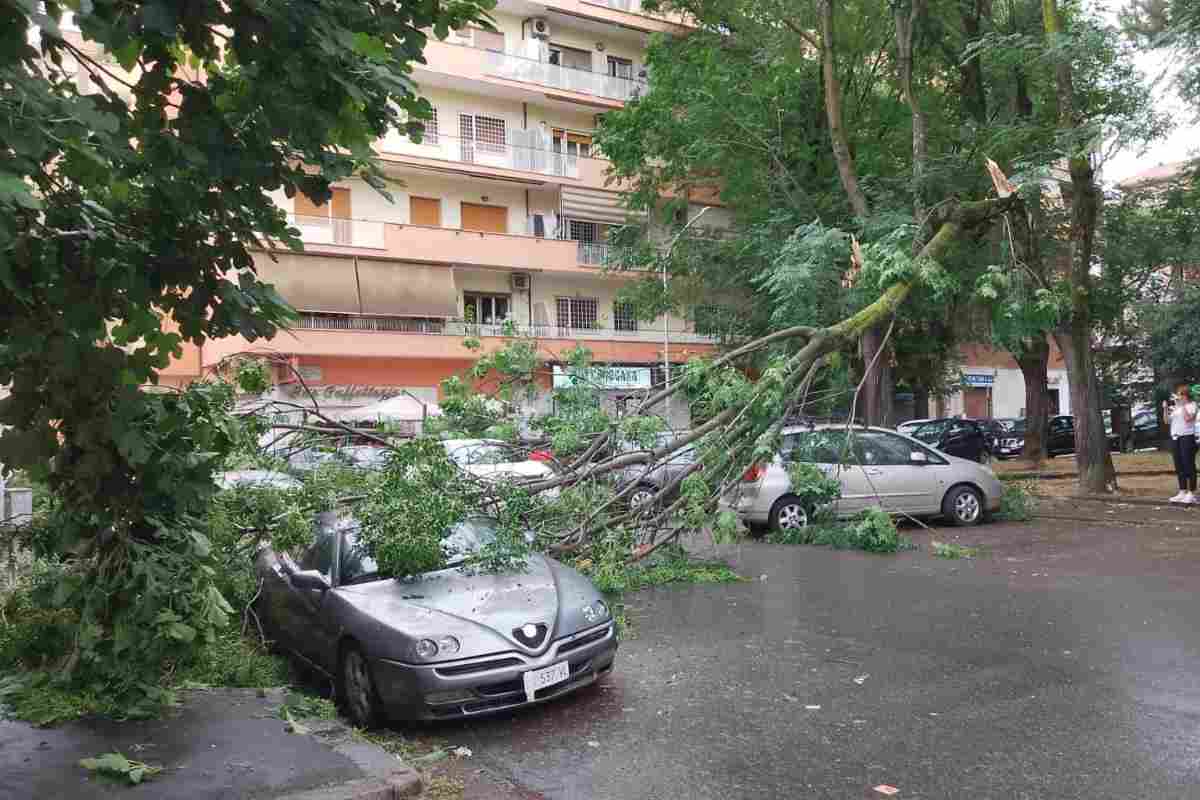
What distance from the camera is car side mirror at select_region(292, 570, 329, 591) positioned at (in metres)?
7.04

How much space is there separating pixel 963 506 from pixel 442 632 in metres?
11.1

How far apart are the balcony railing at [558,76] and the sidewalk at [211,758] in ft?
90.7

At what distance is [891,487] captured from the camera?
14.5 m

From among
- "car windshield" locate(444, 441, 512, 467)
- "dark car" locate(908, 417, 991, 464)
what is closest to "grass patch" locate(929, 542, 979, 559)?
"car windshield" locate(444, 441, 512, 467)

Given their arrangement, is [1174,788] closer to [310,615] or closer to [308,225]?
[310,615]

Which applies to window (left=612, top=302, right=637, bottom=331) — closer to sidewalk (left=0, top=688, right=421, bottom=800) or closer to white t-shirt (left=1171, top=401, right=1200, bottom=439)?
white t-shirt (left=1171, top=401, right=1200, bottom=439)

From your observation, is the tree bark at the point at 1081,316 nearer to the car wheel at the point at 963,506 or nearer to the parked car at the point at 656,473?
the car wheel at the point at 963,506

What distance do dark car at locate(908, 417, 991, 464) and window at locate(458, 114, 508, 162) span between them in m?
16.5

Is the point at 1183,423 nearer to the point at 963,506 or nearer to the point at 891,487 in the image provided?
the point at 963,506

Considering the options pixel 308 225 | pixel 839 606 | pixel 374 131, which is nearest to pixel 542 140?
pixel 308 225

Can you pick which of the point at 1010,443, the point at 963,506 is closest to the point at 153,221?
the point at 963,506

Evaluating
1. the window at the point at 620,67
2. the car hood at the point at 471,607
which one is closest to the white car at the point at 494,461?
the car hood at the point at 471,607

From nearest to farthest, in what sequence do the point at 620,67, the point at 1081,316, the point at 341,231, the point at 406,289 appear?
the point at 1081,316
the point at 341,231
the point at 406,289
the point at 620,67

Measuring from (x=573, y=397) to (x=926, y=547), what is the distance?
5558mm
